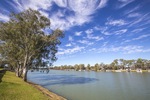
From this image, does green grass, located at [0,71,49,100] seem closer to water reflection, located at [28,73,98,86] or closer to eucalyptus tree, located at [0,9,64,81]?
eucalyptus tree, located at [0,9,64,81]

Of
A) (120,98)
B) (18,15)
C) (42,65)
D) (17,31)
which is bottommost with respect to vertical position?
(120,98)

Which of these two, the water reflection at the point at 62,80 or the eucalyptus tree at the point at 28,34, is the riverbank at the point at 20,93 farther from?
the water reflection at the point at 62,80

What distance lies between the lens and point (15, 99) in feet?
49.9

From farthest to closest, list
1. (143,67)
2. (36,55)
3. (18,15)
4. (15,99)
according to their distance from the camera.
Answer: (143,67) → (36,55) → (18,15) → (15,99)

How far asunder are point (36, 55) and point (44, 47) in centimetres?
296

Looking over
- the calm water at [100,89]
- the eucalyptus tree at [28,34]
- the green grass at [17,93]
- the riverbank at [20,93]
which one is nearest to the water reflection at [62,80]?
the calm water at [100,89]

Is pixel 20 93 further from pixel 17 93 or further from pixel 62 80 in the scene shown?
pixel 62 80

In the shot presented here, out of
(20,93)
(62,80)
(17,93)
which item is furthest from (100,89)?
(62,80)

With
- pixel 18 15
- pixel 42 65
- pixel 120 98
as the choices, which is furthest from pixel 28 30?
pixel 120 98

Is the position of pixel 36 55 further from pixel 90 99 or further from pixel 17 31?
pixel 90 99

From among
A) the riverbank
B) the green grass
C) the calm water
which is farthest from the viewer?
the calm water

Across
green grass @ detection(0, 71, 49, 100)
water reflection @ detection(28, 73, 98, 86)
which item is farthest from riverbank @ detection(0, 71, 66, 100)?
water reflection @ detection(28, 73, 98, 86)

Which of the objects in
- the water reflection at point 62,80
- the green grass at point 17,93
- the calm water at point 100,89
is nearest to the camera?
the green grass at point 17,93

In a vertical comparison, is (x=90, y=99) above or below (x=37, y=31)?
below
